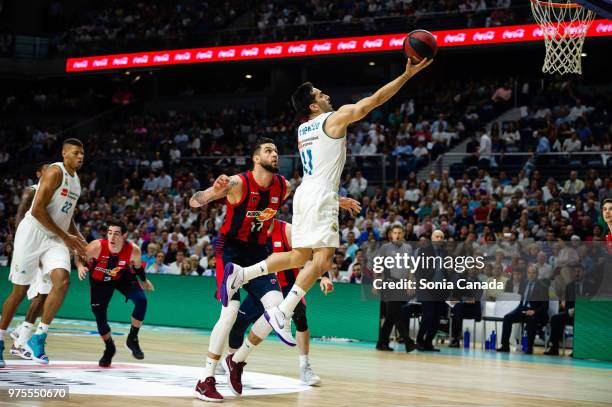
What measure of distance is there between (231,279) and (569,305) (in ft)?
27.7

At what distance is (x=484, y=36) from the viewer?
944 inches

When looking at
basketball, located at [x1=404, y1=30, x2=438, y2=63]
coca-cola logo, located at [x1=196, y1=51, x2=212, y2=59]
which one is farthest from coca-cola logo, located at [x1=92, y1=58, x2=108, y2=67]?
basketball, located at [x1=404, y1=30, x2=438, y2=63]

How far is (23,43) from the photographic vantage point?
3316cm

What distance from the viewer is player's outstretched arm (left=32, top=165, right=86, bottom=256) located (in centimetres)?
916

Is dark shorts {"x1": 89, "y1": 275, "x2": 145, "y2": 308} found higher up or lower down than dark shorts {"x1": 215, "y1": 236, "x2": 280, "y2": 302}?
lower down

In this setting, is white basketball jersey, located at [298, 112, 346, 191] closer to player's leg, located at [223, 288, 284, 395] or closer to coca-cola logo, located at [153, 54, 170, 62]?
player's leg, located at [223, 288, 284, 395]

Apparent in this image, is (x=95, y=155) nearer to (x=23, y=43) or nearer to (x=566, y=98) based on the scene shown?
(x=23, y=43)

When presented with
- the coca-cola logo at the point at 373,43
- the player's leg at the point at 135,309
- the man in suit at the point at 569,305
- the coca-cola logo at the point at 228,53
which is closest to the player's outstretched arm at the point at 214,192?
the player's leg at the point at 135,309

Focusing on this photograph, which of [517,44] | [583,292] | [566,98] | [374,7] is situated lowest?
[583,292]

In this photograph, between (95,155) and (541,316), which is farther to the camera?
(95,155)

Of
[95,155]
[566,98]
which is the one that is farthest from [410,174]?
[95,155]

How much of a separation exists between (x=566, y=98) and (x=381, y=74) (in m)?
8.27

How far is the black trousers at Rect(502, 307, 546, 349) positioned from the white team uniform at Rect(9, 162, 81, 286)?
26.2ft

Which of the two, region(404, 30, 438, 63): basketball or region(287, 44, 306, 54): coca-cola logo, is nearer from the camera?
region(404, 30, 438, 63): basketball
